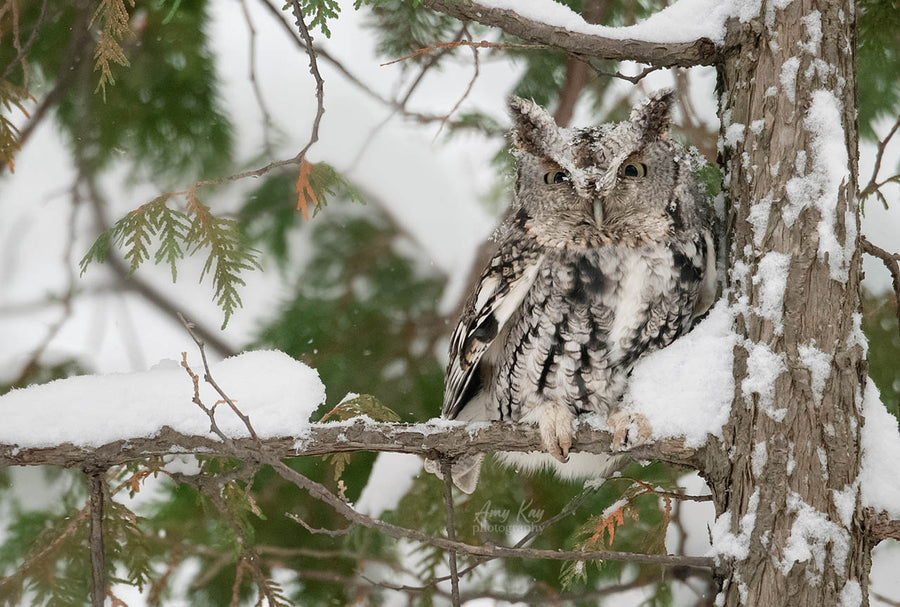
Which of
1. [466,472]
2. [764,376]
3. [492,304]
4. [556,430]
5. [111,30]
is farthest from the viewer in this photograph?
[466,472]

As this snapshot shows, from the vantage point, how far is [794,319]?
1588 millimetres

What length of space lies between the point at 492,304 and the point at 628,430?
45 centimetres

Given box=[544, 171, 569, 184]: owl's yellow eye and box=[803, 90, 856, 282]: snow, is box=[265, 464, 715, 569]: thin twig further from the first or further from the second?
box=[544, 171, 569, 184]: owl's yellow eye

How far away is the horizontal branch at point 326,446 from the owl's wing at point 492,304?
1.08 feet

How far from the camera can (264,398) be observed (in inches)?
70.6

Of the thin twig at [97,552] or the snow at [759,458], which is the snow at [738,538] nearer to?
the snow at [759,458]

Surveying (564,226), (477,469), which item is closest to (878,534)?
(564,226)

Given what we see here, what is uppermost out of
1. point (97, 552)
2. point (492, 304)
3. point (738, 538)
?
point (492, 304)

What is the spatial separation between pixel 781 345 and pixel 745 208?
0.30 metres

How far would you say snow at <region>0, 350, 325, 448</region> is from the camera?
1722 millimetres

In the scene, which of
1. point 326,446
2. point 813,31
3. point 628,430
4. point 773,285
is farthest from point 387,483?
point 813,31

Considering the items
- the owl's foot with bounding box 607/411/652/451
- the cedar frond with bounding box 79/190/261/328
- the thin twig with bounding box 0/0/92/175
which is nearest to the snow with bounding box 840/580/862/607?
the owl's foot with bounding box 607/411/652/451

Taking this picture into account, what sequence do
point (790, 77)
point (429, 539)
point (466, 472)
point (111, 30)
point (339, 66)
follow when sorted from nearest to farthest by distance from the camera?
1. point (429, 539)
2. point (790, 77)
3. point (111, 30)
4. point (339, 66)
5. point (466, 472)

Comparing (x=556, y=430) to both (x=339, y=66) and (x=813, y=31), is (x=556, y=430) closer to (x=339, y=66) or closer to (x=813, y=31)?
(x=813, y=31)
